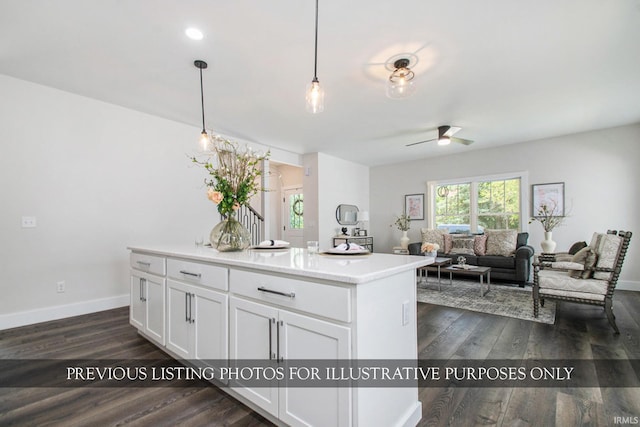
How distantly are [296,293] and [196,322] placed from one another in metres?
0.95

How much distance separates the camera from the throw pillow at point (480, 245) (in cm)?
537

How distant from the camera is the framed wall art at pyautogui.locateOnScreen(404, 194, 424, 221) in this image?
267 inches

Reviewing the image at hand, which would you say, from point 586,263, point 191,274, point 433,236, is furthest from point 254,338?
point 433,236

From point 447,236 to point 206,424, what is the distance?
219 inches

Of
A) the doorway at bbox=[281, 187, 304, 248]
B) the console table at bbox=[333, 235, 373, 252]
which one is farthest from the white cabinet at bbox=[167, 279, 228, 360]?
the doorway at bbox=[281, 187, 304, 248]

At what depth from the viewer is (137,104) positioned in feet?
11.8

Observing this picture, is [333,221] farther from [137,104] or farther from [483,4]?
[483,4]

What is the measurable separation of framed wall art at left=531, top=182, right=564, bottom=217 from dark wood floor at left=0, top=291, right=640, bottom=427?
10.1 ft

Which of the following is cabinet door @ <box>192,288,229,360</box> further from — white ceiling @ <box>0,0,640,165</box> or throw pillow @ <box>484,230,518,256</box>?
throw pillow @ <box>484,230,518,256</box>

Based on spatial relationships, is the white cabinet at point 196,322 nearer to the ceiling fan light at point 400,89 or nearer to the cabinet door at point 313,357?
the cabinet door at point 313,357

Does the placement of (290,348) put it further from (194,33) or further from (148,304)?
(194,33)

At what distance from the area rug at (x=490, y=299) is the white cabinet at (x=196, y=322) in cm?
303

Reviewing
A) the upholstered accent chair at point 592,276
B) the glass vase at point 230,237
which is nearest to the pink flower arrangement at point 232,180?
the glass vase at point 230,237

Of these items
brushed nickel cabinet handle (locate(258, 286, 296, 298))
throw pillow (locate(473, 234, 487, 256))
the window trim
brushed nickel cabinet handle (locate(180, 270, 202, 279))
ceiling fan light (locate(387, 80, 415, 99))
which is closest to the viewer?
brushed nickel cabinet handle (locate(258, 286, 296, 298))
